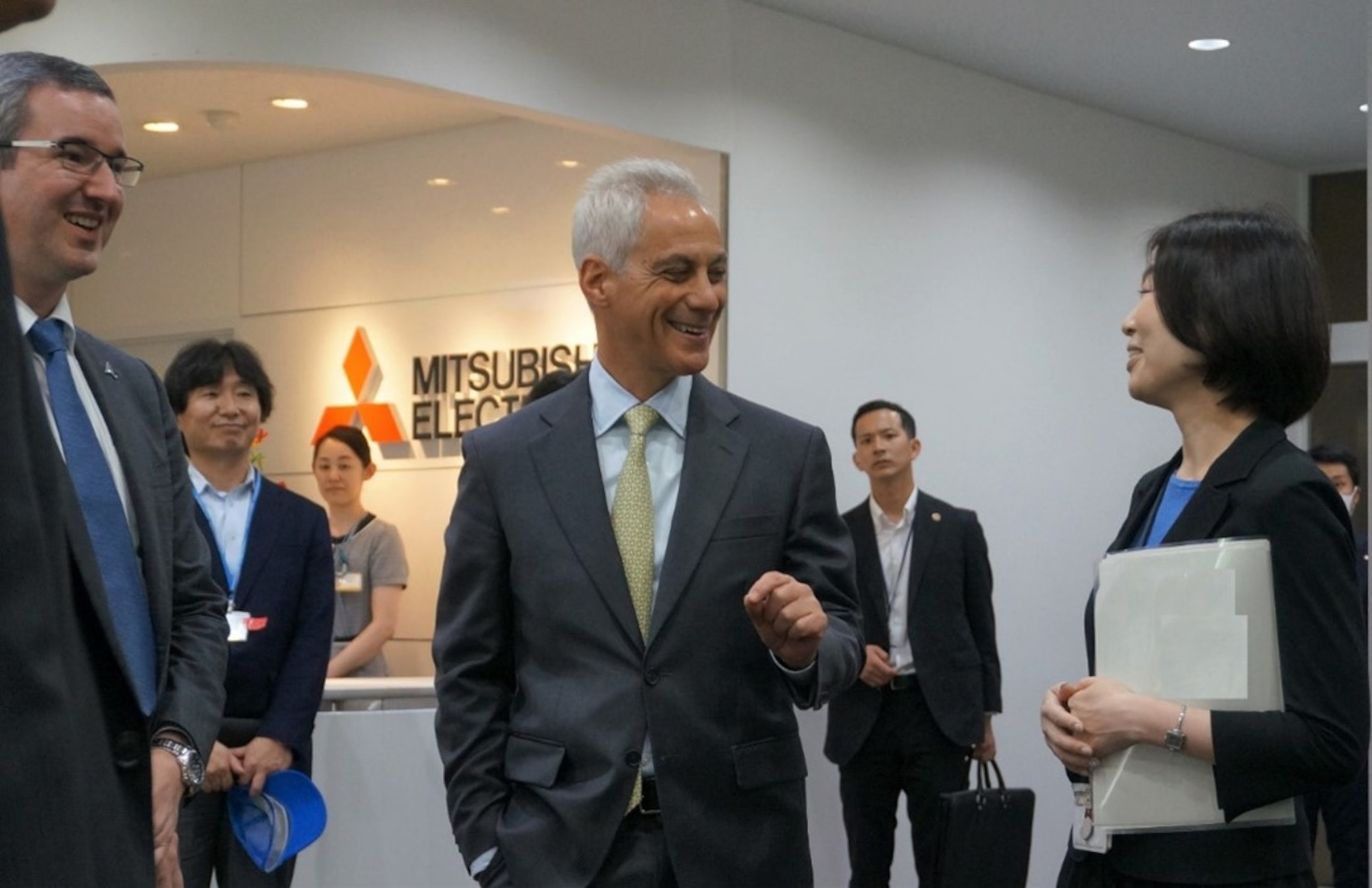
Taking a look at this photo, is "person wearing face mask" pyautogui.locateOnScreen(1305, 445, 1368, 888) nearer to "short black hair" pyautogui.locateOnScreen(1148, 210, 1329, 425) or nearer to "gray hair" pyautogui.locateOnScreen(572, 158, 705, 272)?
"short black hair" pyautogui.locateOnScreen(1148, 210, 1329, 425)

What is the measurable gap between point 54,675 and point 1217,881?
1672 millimetres

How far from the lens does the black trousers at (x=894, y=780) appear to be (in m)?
7.07

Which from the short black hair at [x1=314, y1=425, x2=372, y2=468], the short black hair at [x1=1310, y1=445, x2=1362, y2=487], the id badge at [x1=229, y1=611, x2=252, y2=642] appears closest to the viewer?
the id badge at [x1=229, y1=611, x2=252, y2=642]

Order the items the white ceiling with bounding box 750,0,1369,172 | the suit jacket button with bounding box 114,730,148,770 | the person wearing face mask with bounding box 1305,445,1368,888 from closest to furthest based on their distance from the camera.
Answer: the suit jacket button with bounding box 114,730,148,770 → the person wearing face mask with bounding box 1305,445,1368,888 → the white ceiling with bounding box 750,0,1369,172

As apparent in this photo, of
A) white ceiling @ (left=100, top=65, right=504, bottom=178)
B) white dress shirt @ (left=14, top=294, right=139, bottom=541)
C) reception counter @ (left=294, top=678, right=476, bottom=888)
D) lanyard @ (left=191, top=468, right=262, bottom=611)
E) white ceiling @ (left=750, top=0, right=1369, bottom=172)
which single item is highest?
white ceiling @ (left=750, top=0, right=1369, bottom=172)

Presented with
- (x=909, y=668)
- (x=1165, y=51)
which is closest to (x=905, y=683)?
(x=909, y=668)

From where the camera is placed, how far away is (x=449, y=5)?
271 inches

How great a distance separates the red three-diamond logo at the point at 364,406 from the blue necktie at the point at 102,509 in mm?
7438

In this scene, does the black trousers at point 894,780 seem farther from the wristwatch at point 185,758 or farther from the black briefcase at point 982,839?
the wristwatch at point 185,758

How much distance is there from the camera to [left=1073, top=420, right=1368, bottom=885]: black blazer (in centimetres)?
222

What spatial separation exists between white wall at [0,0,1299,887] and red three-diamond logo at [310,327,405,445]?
695mm

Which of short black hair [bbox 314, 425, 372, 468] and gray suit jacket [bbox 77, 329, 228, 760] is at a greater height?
short black hair [bbox 314, 425, 372, 468]

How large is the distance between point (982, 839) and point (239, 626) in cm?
305

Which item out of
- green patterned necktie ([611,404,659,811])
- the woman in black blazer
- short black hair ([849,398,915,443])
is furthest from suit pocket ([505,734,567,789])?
short black hair ([849,398,915,443])
